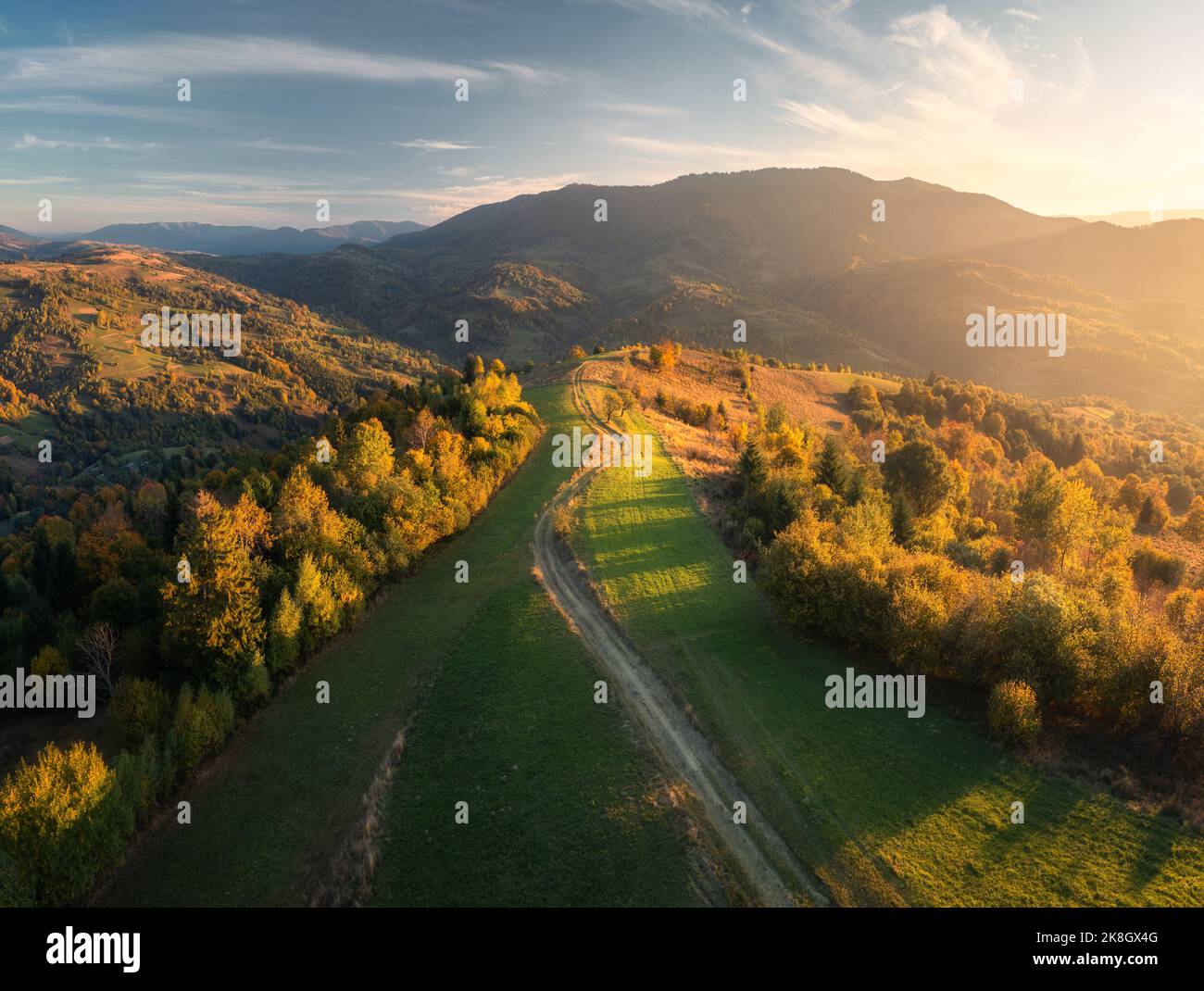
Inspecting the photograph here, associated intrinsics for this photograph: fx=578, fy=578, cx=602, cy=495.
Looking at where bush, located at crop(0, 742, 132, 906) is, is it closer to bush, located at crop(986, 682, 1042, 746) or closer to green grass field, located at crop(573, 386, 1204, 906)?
green grass field, located at crop(573, 386, 1204, 906)

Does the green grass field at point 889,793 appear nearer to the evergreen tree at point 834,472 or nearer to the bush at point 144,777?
the bush at point 144,777

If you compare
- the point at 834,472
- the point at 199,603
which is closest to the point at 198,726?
the point at 199,603

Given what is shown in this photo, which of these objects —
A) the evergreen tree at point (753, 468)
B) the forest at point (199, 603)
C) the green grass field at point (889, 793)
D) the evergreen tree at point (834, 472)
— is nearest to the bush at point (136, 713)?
the forest at point (199, 603)

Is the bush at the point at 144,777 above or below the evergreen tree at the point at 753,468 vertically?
below

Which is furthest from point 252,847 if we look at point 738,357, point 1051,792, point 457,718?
point 738,357

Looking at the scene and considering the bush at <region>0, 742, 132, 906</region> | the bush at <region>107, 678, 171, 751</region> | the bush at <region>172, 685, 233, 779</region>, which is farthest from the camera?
the bush at <region>107, 678, 171, 751</region>

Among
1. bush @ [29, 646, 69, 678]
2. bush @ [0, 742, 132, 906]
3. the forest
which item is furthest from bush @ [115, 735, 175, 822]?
bush @ [29, 646, 69, 678]
